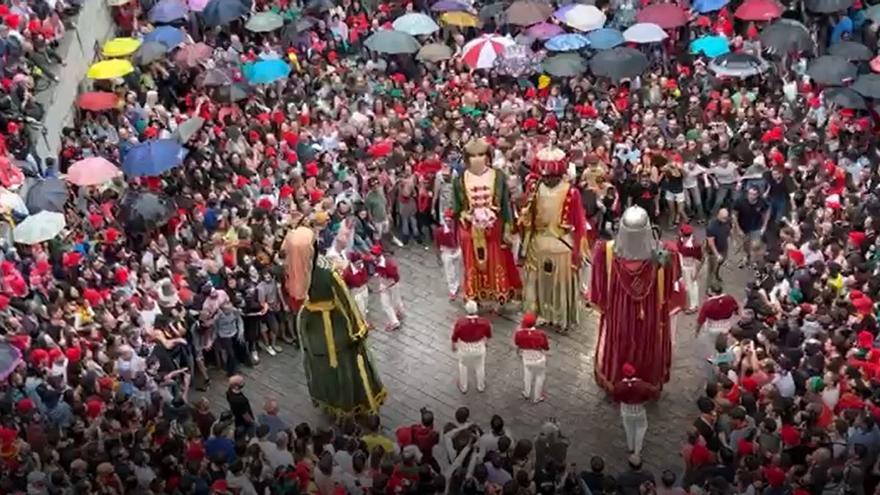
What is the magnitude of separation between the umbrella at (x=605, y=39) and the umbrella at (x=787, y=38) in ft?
7.50

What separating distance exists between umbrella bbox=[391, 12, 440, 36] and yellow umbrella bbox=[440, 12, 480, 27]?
1.09 feet

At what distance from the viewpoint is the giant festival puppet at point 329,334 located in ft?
49.2

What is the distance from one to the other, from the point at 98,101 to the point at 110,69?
600 millimetres

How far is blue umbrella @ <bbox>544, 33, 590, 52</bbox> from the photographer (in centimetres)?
2205

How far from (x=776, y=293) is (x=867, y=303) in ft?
4.30

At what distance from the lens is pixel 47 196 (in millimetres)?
18125

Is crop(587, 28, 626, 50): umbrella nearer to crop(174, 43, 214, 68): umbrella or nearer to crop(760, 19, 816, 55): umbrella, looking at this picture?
crop(760, 19, 816, 55): umbrella

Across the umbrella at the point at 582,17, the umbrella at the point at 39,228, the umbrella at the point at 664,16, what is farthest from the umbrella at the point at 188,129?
the umbrella at the point at 664,16

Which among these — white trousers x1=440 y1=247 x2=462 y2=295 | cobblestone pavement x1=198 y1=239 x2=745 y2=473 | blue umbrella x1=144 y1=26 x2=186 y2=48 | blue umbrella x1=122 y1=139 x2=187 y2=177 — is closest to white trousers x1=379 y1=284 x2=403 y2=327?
cobblestone pavement x1=198 y1=239 x2=745 y2=473

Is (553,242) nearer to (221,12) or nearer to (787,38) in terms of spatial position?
(787,38)

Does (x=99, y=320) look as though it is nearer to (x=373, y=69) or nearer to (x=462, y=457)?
(x=462, y=457)

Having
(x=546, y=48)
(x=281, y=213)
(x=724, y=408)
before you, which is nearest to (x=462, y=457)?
(x=724, y=408)

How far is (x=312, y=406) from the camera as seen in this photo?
17.0 meters

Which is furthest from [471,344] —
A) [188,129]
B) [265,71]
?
[265,71]
